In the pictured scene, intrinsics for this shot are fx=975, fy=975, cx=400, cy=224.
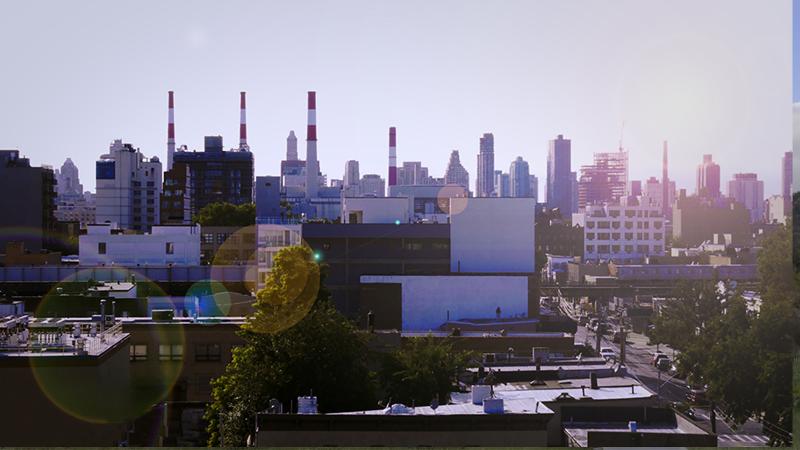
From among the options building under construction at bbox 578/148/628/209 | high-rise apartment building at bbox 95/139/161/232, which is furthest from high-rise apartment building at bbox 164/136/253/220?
building under construction at bbox 578/148/628/209

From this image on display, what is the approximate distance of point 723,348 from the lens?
31.7 ft

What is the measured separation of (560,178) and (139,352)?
4728 cm

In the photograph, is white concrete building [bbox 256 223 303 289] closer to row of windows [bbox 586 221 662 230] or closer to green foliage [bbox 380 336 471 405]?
green foliage [bbox 380 336 471 405]

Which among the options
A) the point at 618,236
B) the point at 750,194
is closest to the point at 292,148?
the point at 750,194

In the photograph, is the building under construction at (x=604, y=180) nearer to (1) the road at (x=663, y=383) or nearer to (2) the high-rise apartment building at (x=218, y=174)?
(2) the high-rise apartment building at (x=218, y=174)

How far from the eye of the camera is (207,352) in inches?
401

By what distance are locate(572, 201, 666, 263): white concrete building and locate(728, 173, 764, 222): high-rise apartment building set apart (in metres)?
16.1

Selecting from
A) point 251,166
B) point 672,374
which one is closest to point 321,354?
point 672,374

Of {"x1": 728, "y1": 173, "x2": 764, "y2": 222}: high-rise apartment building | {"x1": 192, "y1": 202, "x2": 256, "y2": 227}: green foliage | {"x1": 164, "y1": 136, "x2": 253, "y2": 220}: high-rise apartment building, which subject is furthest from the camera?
{"x1": 728, "y1": 173, "x2": 764, "y2": 222}: high-rise apartment building

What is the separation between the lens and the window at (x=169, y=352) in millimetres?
9992

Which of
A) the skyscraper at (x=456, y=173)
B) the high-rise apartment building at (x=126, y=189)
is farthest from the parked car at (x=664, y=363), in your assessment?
the skyscraper at (x=456, y=173)

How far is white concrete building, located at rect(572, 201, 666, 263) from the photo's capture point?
32594 millimetres

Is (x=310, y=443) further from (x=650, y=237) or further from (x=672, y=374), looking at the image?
(x=650, y=237)

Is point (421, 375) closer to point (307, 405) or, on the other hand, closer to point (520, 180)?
point (307, 405)
